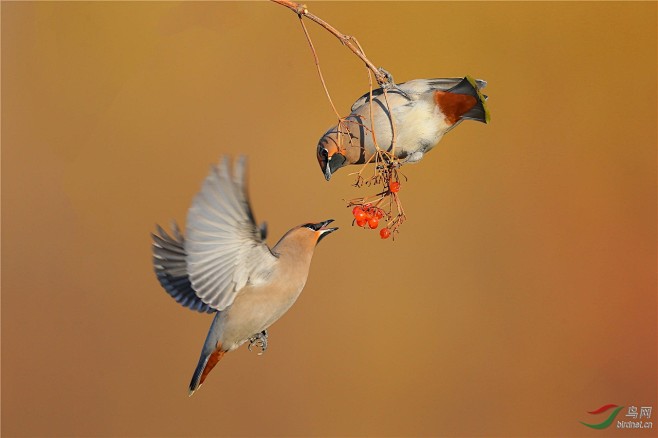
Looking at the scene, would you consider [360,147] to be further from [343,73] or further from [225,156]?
[343,73]

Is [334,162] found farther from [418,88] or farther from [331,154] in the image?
[418,88]

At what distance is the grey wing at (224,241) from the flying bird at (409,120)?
0.30 meters

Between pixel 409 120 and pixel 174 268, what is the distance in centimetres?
89

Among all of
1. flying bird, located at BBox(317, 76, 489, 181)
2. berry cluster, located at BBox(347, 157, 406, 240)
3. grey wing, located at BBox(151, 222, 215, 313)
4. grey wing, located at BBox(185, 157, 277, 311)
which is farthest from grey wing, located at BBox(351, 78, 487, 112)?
grey wing, located at BBox(151, 222, 215, 313)

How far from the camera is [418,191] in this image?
473cm

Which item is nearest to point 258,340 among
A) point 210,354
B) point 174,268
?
point 210,354

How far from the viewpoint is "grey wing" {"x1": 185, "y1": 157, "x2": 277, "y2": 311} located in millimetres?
1992

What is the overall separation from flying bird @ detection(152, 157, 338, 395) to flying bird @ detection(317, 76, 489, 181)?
A: 28cm

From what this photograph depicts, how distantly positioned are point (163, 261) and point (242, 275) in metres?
0.36

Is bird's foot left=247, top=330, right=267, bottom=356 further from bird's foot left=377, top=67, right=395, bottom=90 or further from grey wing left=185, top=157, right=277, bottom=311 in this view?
bird's foot left=377, top=67, right=395, bottom=90

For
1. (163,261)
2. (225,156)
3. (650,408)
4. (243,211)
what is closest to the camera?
(225,156)

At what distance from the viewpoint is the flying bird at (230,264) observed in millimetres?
2051

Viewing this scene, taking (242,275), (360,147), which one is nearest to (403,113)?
(360,147)

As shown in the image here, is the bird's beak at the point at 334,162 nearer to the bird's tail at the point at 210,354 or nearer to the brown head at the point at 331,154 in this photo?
the brown head at the point at 331,154
